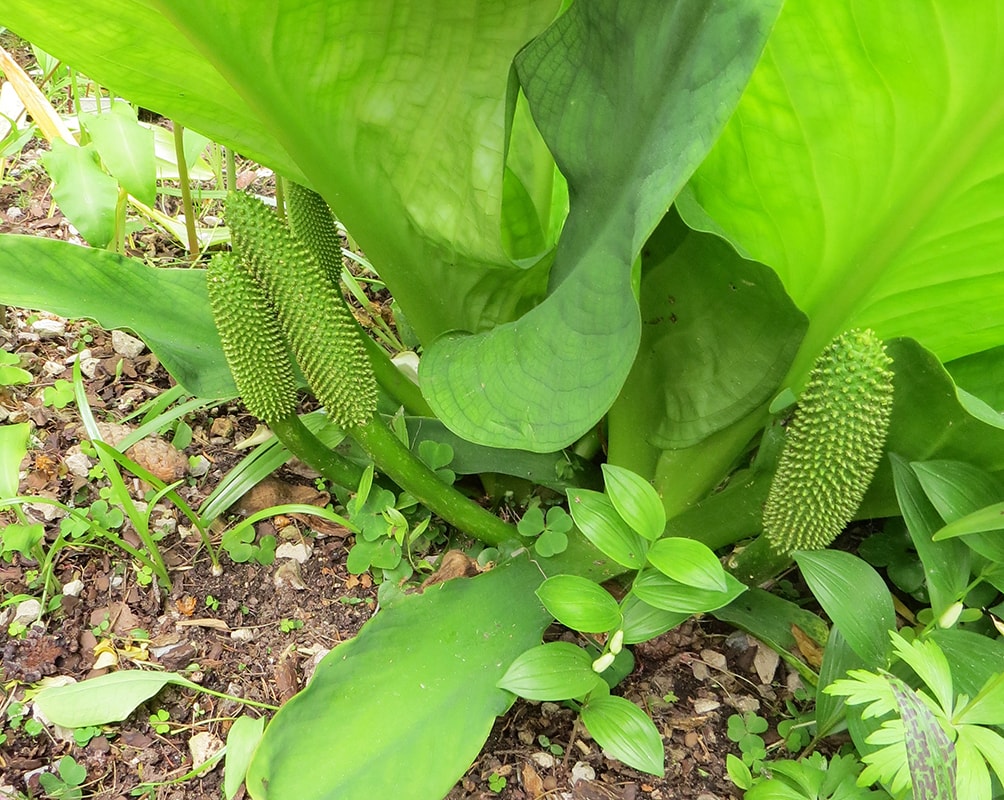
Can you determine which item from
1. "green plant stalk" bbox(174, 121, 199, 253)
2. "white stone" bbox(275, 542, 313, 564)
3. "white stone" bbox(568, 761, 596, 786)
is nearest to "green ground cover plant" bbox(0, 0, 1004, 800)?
"white stone" bbox(568, 761, 596, 786)

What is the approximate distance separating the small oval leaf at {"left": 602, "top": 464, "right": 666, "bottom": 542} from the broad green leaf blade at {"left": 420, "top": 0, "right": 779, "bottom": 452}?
4.5 inches

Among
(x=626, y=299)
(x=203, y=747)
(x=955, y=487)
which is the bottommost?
(x=203, y=747)

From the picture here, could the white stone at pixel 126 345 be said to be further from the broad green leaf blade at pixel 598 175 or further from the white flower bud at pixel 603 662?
the white flower bud at pixel 603 662

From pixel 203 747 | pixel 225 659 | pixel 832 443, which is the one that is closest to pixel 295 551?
pixel 225 659

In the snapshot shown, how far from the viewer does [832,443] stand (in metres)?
0.72

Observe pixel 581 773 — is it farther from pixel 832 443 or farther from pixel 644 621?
pixel 832 443

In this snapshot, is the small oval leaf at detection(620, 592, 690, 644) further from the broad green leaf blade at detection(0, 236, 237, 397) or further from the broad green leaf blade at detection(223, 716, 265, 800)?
the broad green leaf blade at detection(0, 236, 237, 397)

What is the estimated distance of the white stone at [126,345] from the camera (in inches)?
55.6

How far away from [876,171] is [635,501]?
0.37m

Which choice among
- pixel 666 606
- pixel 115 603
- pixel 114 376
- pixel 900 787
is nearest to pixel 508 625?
pixel 666 606

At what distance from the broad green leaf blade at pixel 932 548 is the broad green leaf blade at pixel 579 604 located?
291 millimetres

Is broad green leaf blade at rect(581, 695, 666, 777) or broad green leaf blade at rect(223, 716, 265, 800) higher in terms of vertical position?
broad green leaf blade at rect(581, 695, 666, 777)

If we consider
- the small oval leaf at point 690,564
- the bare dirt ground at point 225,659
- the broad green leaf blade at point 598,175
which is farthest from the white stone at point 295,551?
the small oval leaf at point 690,564

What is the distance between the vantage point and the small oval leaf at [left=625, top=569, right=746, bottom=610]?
77 cm
